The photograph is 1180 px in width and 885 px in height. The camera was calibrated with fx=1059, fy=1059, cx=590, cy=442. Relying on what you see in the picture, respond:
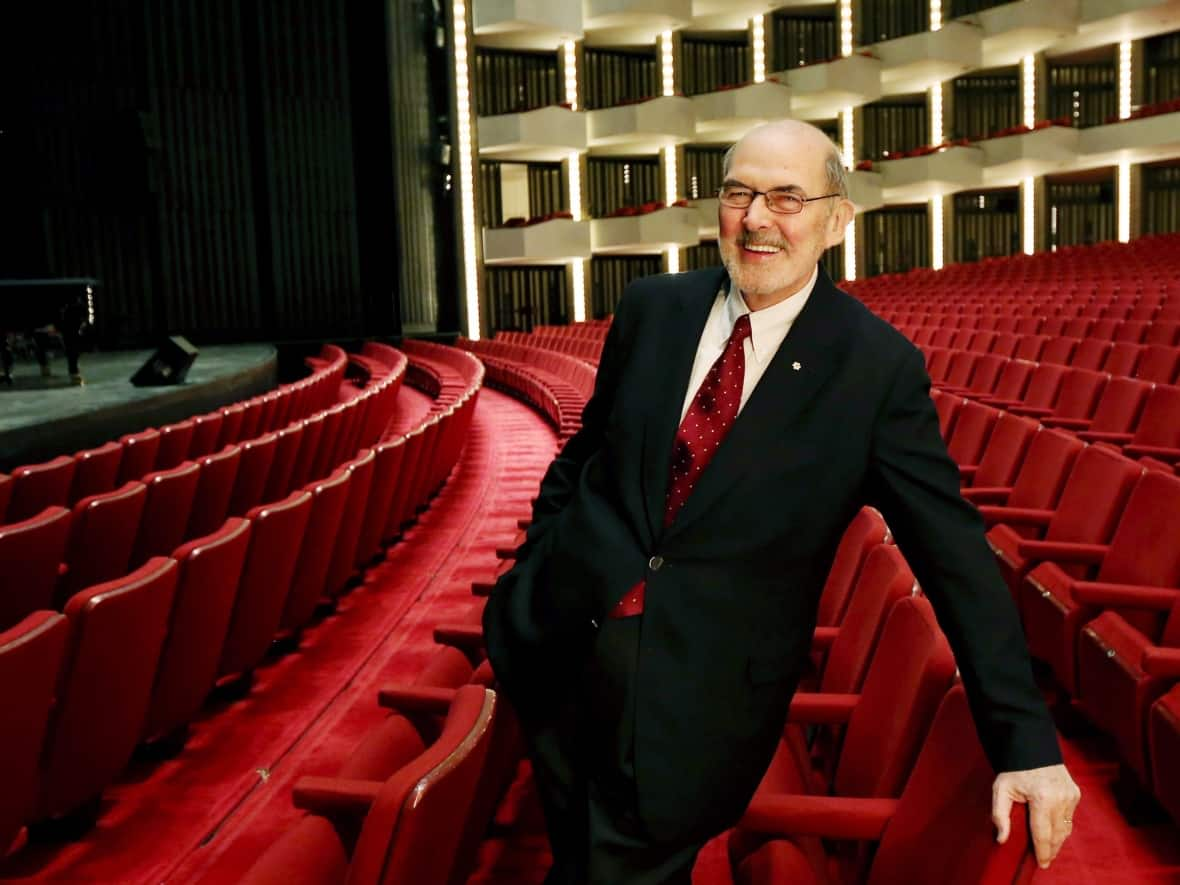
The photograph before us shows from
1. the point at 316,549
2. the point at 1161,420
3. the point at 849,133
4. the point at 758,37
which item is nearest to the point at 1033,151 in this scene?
the point at 849,133

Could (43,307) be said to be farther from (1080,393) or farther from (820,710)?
(820,710)

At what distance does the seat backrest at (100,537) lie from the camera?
1.27 meters

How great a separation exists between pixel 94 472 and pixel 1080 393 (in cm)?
175

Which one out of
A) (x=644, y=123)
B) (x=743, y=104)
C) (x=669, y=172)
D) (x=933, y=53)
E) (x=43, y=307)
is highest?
(x=933, y=53)

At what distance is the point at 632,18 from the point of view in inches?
316

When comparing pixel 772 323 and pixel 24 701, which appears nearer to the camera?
pixel 772 323

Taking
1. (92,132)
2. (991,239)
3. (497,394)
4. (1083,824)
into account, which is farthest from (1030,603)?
(991,239)

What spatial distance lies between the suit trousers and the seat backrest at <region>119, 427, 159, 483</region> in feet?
4.83

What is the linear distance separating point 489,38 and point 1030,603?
295 inches

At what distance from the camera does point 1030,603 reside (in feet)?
3.91

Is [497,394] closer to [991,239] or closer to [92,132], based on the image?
[92,132]

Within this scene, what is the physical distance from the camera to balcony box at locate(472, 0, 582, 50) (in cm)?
746

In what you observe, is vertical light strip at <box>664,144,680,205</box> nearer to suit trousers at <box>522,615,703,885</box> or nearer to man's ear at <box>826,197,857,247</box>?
man's ear at <box>826,197,857,247</box>

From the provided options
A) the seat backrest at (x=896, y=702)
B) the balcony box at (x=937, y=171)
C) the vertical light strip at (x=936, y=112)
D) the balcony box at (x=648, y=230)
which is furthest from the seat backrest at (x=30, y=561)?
the vertical light strip at (x=936, y=112)
